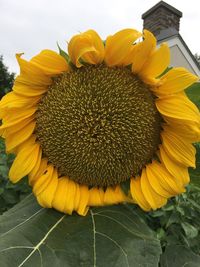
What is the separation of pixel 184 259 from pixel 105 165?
40 centimetres

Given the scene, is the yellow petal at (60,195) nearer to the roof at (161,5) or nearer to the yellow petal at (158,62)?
the yellow petal at (158,62)

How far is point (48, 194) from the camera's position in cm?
93

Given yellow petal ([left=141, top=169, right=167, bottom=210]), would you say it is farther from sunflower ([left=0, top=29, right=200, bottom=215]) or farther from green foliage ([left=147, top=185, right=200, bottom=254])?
green foliage ([left=147, top=185, right=200, bottom=254])

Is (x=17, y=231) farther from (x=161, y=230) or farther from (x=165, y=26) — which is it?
(x=165, y=26)

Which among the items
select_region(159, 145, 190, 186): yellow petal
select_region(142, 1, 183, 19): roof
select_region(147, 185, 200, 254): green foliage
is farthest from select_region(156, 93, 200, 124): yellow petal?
select_region(142, 1, 183, 19): roof

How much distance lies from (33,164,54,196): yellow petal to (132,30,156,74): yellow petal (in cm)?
32

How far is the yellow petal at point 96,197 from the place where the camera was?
3.13 feet

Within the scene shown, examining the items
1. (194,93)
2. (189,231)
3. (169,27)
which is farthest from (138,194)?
(169,27)

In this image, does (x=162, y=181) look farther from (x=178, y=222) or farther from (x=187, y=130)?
(x=178, y=222)

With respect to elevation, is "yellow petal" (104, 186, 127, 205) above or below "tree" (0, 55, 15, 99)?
above

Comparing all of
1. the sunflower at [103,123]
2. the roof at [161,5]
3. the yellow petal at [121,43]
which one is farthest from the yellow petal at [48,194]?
the roof at [161,5]

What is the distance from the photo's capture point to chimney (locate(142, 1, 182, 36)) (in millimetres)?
9578

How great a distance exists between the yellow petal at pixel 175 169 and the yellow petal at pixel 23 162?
0.29 meters

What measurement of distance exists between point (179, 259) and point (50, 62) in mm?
627
